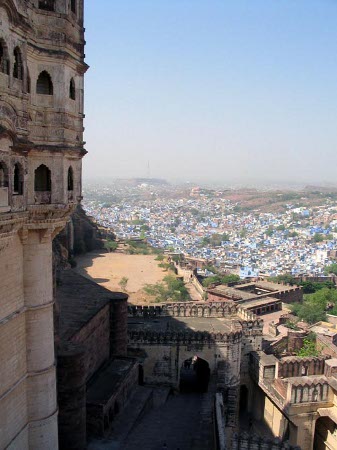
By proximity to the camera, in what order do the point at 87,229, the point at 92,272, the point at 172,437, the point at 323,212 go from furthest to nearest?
1. the point at 323,212
2. the point at 87,229
3. the point at 92,272
4. the point at 172,437

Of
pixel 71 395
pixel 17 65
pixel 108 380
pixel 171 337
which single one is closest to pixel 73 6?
pixel 17 65

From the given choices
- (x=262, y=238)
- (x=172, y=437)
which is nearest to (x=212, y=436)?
(x=172, y=437)

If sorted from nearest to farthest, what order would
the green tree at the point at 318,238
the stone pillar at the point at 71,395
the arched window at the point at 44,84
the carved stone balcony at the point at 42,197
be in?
1. the carved stone balcony at the point at 42,197
2. the arched window at the point at 44,84
3. the stone pillar at the point at 71,395
4. the green tree at the point at 318,238

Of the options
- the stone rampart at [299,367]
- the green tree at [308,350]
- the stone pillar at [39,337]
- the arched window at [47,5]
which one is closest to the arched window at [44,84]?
the arched window at [47,5]

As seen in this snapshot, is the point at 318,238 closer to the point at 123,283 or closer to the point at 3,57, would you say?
the point at 123,283

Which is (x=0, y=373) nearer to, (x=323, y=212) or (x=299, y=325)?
(x=299, y=325)

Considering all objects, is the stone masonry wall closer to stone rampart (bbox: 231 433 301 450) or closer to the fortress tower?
the fortress tower

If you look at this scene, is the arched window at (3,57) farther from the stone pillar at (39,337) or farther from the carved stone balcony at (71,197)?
→ the carved stone balcony at (71,197)
